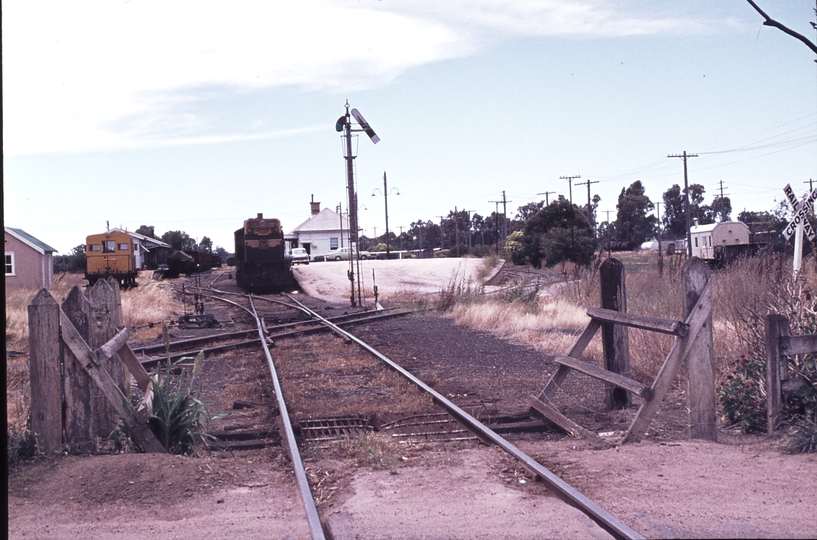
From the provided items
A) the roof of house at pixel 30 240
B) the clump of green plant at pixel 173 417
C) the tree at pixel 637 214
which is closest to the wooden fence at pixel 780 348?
the clump of green plant at pixel 173 417

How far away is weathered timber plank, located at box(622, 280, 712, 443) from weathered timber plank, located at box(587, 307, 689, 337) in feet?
0.28

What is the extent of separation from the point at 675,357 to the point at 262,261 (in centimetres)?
3065

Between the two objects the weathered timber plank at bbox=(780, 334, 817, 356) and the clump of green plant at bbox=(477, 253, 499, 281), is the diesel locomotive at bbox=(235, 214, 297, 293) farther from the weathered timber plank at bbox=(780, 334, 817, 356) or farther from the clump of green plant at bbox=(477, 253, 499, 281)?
the weathered timber plank at bbox=(780, 334, 817, 356)

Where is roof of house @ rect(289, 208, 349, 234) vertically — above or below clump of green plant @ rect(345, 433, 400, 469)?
above

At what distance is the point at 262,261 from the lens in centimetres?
3534

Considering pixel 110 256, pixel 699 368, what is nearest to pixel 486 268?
pixel 110 256

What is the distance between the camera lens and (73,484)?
16.9ft

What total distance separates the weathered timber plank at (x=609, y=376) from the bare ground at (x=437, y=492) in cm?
43

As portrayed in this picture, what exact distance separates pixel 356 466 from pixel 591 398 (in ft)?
11.8

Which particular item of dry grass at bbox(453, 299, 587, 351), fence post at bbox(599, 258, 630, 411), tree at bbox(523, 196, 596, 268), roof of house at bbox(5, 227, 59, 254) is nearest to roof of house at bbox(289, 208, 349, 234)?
tree at bbox(523, 196, 596, 268)

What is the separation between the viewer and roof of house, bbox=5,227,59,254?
1692 inches

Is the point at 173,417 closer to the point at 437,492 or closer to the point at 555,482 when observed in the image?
the point at 437,492

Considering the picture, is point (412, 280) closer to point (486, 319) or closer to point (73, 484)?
point (486, 319)

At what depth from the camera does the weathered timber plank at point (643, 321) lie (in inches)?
235
